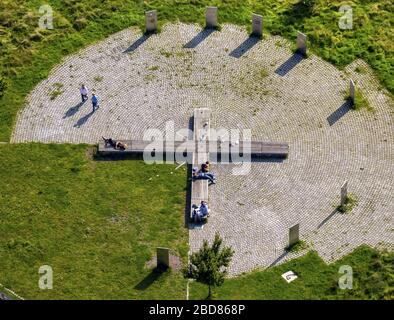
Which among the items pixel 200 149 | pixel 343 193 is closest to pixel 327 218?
pixel 343 193

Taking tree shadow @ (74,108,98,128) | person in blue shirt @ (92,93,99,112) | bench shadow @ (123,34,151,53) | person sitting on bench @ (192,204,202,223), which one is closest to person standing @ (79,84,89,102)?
person in blue shirt @ (92,93,99,112)

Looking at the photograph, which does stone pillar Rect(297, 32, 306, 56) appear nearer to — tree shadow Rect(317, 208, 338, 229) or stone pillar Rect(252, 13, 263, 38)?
stone pillar Rect(252, 13, 263, 38)

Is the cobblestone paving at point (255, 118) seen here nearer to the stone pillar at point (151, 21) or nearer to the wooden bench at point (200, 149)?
the wooden bench at point (200, 149)

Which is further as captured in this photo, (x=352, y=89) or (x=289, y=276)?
(x=352, y=89)

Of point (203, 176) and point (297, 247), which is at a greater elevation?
point (203, 176)

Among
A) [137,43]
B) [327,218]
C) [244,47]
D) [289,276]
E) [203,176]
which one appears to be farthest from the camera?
[137,43]

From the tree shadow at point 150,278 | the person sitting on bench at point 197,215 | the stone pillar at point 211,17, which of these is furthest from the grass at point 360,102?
the tree shadow at point 150,278

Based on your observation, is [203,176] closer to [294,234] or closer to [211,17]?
[294,234]
